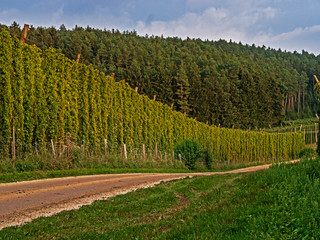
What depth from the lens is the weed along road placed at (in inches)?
392

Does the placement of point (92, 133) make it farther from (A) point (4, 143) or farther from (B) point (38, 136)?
(A) point (4, 143)

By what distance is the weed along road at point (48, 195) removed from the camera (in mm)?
9961

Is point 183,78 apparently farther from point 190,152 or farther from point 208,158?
point 190,152

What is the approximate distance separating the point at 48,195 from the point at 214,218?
765cm

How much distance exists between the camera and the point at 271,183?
10.1m

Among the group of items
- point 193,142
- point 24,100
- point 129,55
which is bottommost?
point 193,142

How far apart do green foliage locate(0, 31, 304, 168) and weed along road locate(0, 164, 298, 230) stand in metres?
6.03

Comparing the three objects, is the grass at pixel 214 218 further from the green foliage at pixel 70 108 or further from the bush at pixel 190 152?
the bush at pixel 190 152

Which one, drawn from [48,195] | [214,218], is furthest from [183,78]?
[214,218]

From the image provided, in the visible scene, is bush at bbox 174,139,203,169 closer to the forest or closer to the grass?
the grass

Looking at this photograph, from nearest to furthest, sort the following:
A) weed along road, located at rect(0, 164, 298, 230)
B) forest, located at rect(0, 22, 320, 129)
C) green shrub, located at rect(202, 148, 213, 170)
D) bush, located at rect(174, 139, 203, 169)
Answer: weed along road, located at rect(0, 164, 298, 230) < bush, located at rect(174, 139, 203, 169) < green shrub, located at rect(202, 148, 213, 170) < forest, located at rect(0, 22, 320, 129)

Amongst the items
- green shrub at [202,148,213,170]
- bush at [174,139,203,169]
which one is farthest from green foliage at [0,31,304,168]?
green shrub at [202,148,213,170]

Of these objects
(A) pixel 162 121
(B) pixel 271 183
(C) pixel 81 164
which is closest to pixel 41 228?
(B) pixel 271 183

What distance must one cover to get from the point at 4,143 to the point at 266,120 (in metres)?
112
